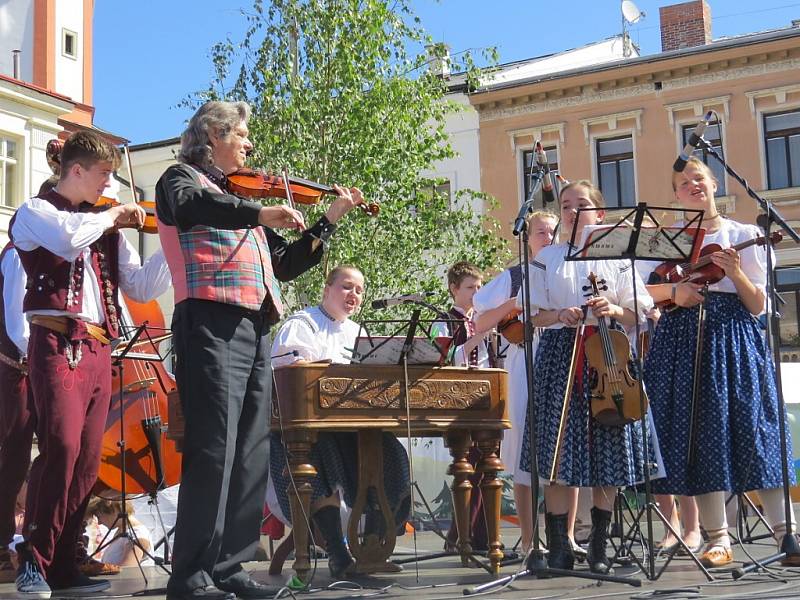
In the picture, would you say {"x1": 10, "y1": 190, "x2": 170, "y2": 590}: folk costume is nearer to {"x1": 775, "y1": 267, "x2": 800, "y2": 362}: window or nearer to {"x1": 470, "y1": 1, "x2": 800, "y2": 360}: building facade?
{"x1": 470, "y1": 1, "x2": 800, "y2": 360}: building facade

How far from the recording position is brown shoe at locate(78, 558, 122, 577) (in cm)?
612

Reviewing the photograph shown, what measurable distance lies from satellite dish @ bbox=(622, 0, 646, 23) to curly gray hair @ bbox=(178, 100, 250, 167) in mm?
26554

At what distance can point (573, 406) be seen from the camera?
17.9 feet

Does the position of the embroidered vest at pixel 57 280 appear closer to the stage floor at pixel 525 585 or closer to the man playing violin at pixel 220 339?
the man playing violin at pixel 220 339

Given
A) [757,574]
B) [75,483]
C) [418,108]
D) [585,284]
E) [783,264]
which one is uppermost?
[418,108]

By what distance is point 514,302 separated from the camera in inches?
229

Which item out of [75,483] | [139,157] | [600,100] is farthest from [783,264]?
[75,483]

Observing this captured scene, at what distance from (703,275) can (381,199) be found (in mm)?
13850

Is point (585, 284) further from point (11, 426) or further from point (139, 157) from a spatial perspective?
point (139, 157)

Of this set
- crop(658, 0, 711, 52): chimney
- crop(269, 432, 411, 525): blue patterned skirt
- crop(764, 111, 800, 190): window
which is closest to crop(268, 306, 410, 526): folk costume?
crop(269, 432, 411, 525): blue patterned skirt

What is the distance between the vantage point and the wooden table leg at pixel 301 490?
17.4 ft

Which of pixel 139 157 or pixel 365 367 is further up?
pixel 139 157

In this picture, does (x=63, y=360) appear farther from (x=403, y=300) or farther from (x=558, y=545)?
(x=558, y=545)

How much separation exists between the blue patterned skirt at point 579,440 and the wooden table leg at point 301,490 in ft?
3.72
